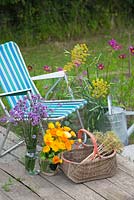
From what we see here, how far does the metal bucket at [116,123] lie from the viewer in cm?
506

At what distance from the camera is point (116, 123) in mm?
5070

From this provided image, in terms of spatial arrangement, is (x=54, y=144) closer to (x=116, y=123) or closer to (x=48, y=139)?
(x=48, y=139)

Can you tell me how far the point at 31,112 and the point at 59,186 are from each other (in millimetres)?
560

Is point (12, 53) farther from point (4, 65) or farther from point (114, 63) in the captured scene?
point (114, 63)

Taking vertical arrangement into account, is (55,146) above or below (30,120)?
below

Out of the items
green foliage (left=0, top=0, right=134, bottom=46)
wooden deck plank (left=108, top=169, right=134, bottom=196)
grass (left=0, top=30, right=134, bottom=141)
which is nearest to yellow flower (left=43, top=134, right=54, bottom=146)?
wooden deck plank (left=108, top=169, right=134, bottom=196)

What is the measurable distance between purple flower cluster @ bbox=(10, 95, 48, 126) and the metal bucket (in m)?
0.83

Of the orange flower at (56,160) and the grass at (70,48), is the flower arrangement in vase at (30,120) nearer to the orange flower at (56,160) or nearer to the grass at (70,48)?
the orange flower at (56,160)

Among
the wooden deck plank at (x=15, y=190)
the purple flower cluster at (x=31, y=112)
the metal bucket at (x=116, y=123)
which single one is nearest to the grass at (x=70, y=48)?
the metal bucket at (x=116, y=123)

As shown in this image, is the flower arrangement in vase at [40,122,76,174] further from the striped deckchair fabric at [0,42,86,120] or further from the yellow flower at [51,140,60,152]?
the striped deckchair fabric at [0,42,86,120]

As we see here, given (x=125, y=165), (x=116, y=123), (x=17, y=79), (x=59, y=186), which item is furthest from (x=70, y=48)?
(x=59, y=186)

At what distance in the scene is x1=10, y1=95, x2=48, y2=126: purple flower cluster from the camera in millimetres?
4316

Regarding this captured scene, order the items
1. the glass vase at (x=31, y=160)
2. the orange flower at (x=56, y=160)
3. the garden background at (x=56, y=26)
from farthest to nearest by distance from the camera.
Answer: the garden background at (x=56, y=26) → the glass vase at (x=31, y=160) → the orange flower at (x=56, y=160)

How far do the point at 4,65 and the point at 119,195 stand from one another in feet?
6.07
